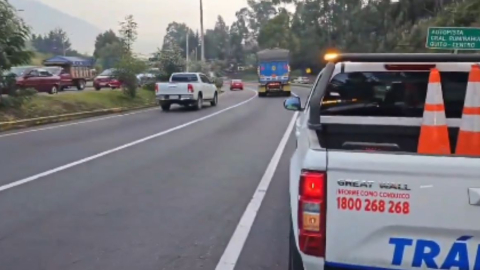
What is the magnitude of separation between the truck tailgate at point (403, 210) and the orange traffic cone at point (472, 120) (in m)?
1.01

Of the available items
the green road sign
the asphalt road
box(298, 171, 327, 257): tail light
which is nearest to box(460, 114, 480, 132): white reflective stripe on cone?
box(298, 171, 327, 257): tail light

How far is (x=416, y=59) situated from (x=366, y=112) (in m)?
1.12

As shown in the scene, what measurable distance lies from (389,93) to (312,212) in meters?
2.50

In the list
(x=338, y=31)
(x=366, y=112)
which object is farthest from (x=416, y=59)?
(x=338, y=31)

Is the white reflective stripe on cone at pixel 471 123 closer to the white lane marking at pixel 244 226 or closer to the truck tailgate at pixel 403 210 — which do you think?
the truck tailgate at pixel 403 210

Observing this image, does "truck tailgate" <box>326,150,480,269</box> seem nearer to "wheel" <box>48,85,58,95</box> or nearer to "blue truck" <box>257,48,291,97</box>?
"wheel" <box>48,85,58,95</box>

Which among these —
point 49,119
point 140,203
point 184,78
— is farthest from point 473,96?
point 184,78

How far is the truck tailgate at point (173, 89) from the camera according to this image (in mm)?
25906

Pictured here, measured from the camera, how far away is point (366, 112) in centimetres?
515

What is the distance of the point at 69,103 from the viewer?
74.5 ft

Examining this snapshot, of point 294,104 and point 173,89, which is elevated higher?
point 294,104

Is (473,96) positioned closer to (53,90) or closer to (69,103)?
(69,103)

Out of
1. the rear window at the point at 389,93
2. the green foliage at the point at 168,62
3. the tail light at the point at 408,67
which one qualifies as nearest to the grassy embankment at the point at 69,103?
the green foliage at the point at 168,62

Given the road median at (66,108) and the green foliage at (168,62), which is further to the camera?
the green foliage at (168,62)
